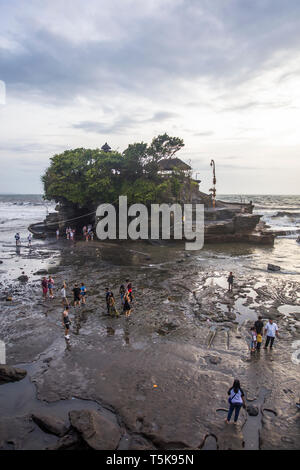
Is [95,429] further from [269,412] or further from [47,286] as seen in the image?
[47,286]

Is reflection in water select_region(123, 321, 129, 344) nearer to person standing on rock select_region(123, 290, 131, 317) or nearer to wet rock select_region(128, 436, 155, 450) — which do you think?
person standing on rock select_region(123, 290, 131, 317)

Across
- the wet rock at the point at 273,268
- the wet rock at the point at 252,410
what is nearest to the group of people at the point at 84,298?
the wet rock at the point at 252,410

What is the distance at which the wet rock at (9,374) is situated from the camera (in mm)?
8715

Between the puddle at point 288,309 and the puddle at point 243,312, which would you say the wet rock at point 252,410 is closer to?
the puddle at point 243,312

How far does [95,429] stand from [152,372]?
114 inches

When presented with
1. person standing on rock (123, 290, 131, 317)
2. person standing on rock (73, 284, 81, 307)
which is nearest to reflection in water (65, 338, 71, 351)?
person standing on rock (123, 290, 131, 317)

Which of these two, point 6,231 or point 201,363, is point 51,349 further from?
point 6,231

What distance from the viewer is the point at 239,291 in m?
16.8

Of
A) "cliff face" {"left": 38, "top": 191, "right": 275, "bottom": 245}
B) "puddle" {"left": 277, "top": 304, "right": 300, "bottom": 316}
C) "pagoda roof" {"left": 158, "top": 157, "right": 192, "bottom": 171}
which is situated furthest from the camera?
"pagoda roof" {"left": 158, "top": 157, "right": 192, "bottom": 171}

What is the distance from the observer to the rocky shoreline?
6762 millimetres

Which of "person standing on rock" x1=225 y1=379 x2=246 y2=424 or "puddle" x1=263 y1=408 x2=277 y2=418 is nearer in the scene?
"person standing on rock" x1=225 y1=379 x2=246 y2=424

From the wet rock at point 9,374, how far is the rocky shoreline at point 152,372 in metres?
0.16

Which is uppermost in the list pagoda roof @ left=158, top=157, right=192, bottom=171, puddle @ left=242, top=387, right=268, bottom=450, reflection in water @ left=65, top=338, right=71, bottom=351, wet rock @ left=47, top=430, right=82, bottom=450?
pagoda roof @ left=158, top=157, right=192, bottom=171

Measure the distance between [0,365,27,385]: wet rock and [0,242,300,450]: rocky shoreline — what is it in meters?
0.16
